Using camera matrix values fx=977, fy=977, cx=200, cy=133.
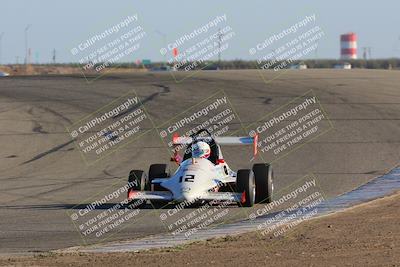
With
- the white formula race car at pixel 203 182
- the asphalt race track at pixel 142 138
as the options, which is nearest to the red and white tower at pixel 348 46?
the asphalt race track at pixel 142 138

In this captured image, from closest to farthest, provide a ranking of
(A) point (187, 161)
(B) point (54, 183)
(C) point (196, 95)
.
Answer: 1. (A) point (187, 161)
2. (B) point (54, 183)
3. (C) point (196, 95)

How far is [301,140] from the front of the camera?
91.4 ft

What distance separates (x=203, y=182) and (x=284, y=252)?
5308 millimetres

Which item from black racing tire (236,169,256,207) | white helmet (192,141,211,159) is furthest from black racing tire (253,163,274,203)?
white helmet (192,141,211,159)

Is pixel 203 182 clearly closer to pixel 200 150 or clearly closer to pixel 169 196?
pixel 169 196

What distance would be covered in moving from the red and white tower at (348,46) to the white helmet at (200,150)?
12734cm

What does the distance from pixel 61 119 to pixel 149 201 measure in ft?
52.1

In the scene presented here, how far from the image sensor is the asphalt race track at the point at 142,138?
53.4 feet

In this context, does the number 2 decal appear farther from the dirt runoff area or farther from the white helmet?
the dirt runoff area

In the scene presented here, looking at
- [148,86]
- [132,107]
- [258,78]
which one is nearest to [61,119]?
[132,107]

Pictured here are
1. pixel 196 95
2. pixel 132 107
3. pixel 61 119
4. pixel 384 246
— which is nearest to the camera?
pixel 384 246

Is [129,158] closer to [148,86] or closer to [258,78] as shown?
[148,86]

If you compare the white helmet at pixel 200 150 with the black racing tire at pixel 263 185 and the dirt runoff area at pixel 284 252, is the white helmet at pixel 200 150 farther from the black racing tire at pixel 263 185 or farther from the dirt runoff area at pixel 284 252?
the dirt runoff area at pixel 284 252

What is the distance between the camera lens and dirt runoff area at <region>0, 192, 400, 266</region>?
1087cm
